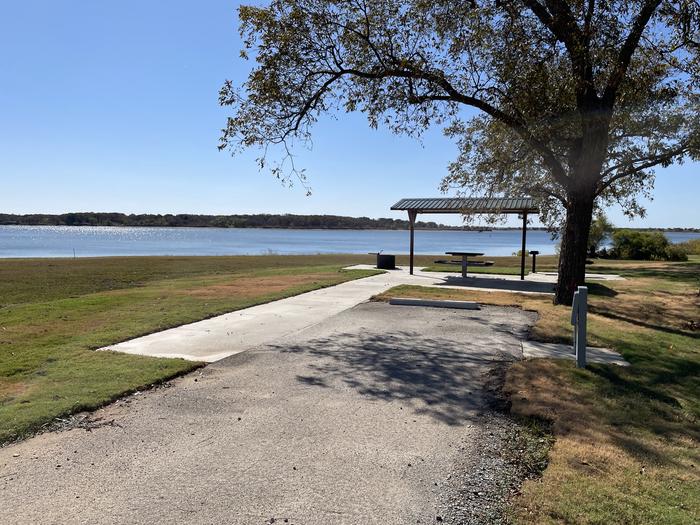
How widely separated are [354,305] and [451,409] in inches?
255

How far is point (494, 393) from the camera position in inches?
219

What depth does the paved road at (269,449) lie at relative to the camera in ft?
10.5

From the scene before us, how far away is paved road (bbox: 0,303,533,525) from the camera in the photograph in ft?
10.5

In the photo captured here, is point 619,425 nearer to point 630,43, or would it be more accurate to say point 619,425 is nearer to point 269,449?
point 269,449

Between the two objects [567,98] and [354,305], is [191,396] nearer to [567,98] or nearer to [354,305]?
[354,305]

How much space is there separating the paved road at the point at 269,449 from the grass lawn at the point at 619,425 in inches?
23.6

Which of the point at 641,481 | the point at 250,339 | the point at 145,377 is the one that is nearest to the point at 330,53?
the point at 250,339

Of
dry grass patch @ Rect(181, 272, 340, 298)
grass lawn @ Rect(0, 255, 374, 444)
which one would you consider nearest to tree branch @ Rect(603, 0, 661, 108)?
grass lawn @ Rect(0, 255, 374, 444)

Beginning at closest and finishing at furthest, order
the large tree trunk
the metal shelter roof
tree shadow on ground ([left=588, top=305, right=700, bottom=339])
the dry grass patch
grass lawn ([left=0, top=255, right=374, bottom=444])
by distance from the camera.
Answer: grass lawn ([left=0, top=255, right=374, bottom=444]) → tree shadow on ground ([left=588, top=305, right=700, bottom=339]) → the large tree trunk → the dry grass patch → the metal shelter roof

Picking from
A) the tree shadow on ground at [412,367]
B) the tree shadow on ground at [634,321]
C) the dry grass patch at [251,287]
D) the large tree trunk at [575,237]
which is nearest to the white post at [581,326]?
the tree shadow on ground at [412,367]

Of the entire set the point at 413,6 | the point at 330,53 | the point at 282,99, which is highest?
the point at 413,6

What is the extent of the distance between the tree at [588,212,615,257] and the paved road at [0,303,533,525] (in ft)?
92.3

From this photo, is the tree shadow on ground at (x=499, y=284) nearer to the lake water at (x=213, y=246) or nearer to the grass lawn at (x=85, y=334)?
the grass lawn at (x=85, y=334)

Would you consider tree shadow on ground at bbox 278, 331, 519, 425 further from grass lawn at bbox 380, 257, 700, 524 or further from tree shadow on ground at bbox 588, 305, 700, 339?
tree shadow on ground at bbox 588, 305, 700, 339
